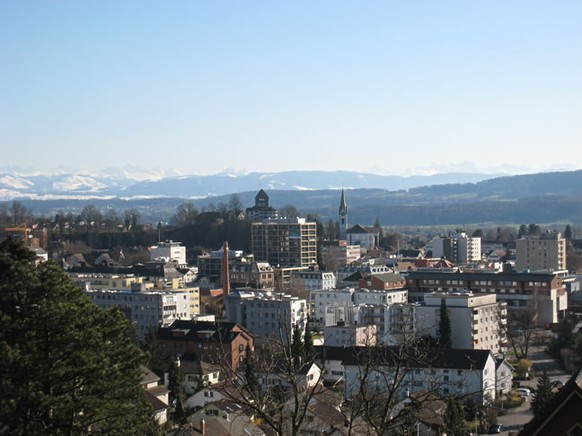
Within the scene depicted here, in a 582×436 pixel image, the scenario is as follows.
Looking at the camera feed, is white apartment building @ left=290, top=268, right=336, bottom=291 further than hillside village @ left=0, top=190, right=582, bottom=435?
Yes

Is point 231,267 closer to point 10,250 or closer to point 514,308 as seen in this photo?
point 514,308

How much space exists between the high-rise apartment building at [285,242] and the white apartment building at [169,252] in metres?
2.95

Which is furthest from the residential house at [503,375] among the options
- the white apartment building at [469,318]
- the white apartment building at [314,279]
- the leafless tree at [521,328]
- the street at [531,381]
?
the white apartment building at [314,279]

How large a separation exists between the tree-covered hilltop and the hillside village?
733 mm

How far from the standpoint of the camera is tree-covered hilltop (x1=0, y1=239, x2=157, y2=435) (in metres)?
6.94

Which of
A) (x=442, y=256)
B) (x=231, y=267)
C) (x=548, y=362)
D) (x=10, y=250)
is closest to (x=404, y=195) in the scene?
(x=442, y=256)

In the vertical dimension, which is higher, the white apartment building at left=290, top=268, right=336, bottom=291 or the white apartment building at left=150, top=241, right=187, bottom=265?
the white apartment building at left=150, top=241, right=187, bottom=265

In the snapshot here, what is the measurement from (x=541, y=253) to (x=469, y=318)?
15724mm

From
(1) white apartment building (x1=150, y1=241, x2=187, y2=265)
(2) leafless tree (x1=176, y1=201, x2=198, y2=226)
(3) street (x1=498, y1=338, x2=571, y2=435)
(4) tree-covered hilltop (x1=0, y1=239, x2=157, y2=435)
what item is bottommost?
(3) street (x1=498, y1=338, x2=571, y2=435)

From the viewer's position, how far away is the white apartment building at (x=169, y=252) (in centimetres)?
3919

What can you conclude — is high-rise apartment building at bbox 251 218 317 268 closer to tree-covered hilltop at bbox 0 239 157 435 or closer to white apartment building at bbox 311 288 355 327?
white apartment building at bbox 311 288 355 327

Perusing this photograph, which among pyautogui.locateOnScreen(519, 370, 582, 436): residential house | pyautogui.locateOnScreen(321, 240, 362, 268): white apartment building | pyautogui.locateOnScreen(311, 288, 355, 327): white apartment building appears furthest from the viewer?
pyautogui.locateOnScreen(321, 240, 362, 268): white apartment building

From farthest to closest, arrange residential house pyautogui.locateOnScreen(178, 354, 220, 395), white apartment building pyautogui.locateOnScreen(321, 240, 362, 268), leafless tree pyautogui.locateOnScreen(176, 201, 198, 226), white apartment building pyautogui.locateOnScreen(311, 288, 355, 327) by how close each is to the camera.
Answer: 1. leafless tree pyautogui.locateOnScreen(176, 201, 198, 226)
2. white apartment building pyautogui.locateOnScreen(321, 240, 362, 268)
3. white apartment building pyautogui.locateOnScreen(311, 288, 355, 327)
4. residential house pyautogui.locateOnScreen(178, 354, 220, 395)

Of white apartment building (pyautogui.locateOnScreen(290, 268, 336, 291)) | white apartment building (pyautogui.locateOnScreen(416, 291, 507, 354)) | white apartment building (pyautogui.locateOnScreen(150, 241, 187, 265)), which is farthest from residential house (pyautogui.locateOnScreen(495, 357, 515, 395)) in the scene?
white apartment building (pyautogui.locateOnScreen(150, 241, 187, 265))
